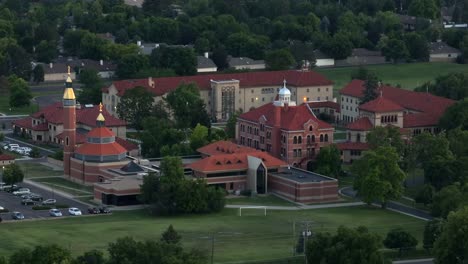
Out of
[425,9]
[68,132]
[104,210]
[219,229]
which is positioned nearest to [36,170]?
[68,132]

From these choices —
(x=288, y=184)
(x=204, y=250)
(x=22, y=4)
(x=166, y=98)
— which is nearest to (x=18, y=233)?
(x=204, y=250)

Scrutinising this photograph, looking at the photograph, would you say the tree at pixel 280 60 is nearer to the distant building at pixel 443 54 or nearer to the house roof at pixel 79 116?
the distant building at pixel 443 54

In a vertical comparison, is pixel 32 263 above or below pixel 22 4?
below

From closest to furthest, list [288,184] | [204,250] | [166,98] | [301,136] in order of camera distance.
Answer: [204,250] < [288,184] < [301,136] < [166,98]

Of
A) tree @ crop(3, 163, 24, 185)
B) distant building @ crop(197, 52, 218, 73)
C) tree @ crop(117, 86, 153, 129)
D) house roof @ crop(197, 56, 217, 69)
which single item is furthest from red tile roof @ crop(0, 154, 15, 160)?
house roof @ crop(197, 56, 217, 69)

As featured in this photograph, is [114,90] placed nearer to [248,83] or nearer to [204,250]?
[248,83]

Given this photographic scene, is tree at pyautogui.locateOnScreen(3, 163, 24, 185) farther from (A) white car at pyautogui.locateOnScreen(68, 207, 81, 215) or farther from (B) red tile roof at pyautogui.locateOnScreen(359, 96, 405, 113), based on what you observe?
(B) red tile roof at pyautogui.locateOnScreen(359, 96, 405, 113)

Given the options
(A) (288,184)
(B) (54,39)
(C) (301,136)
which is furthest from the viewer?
(B) (54,39)
